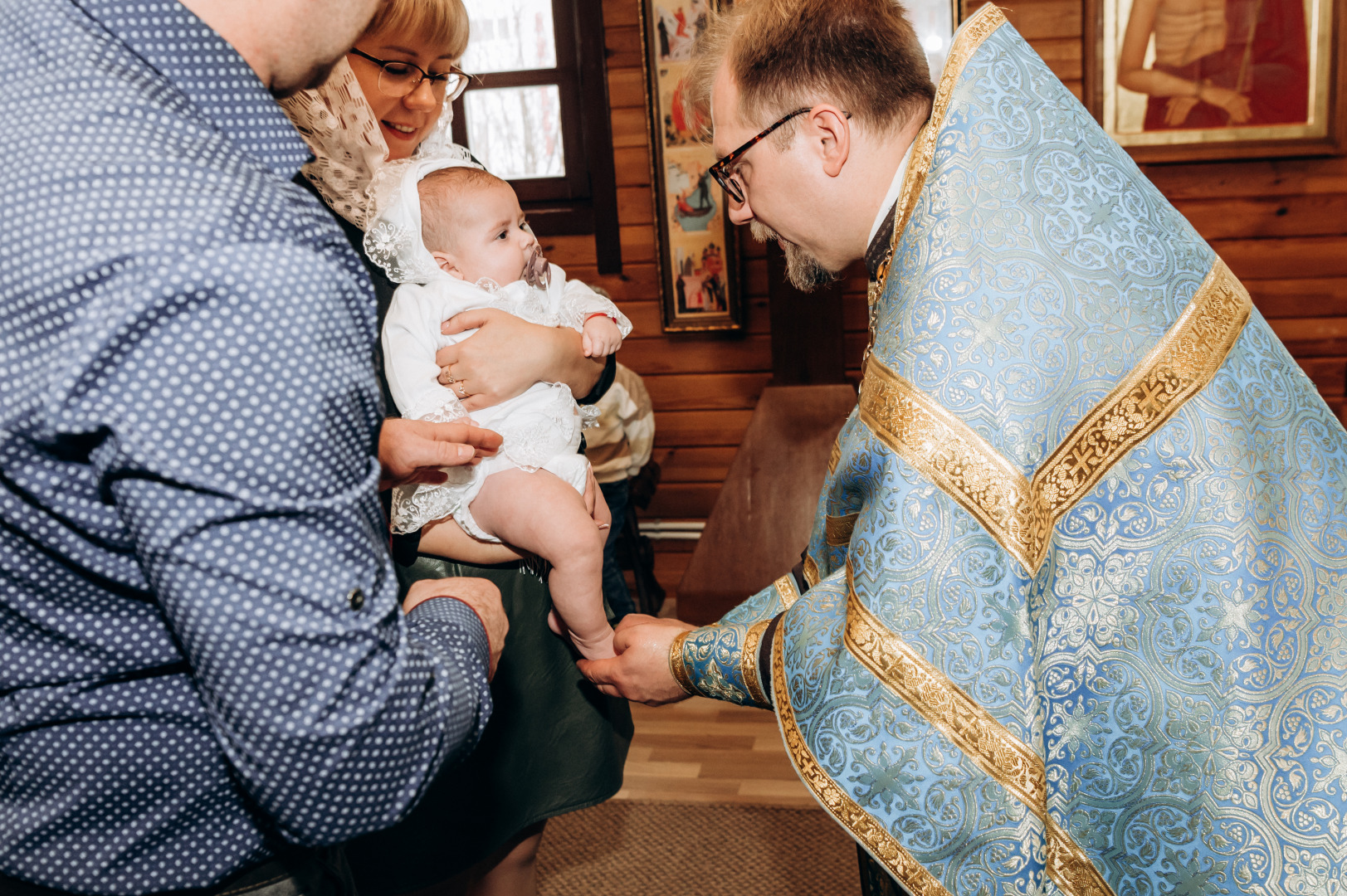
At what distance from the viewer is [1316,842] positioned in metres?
1.06

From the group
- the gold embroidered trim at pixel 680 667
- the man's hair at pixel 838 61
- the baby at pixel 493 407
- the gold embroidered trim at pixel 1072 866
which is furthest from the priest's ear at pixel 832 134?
the gold embroidered trim at pixel 1072 866

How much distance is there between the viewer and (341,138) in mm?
1584

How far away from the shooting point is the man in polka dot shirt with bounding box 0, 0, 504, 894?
0.69m

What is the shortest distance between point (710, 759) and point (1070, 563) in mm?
2430

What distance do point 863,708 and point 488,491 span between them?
0.67 meters

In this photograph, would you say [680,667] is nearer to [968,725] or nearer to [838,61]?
[968,725]

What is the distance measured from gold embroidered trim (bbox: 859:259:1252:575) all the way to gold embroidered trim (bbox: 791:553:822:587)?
1.21ft

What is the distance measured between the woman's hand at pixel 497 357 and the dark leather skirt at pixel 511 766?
0.27 m

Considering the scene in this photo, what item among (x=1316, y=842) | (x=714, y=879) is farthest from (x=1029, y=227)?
(x=714, y=879)

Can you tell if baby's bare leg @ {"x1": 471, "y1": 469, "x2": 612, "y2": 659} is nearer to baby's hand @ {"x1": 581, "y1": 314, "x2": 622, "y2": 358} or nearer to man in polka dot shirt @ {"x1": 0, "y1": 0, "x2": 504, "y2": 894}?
baby's hand @ {"x1": 581, "y1": 314, "x2": 622, "y2": 358}

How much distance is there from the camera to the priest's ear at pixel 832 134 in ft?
4.40

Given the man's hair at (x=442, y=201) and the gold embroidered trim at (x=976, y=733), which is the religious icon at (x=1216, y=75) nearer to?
the man's hair at (x=442, y=201)

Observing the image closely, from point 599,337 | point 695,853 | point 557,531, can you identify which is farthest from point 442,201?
point 695,853

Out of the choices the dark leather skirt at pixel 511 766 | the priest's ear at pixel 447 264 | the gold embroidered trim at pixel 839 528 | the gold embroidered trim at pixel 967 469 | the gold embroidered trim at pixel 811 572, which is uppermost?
the priest's ear at pixel 447 264
